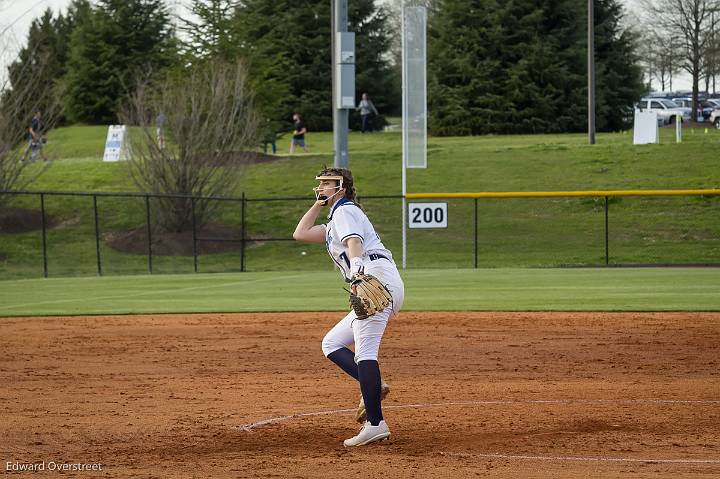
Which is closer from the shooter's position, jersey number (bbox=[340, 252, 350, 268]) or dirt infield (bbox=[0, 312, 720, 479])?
dirt infield (bbox=[0, 312, 720, 479])

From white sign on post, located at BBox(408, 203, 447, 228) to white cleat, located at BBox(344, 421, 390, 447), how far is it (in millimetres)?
16460

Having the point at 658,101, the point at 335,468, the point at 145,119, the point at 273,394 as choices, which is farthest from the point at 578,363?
the point at 658,101

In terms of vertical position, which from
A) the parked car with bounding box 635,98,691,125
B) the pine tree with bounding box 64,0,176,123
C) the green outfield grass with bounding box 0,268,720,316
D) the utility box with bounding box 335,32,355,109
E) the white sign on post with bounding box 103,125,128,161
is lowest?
the green outfield grass with bounding box 0,268,720,316

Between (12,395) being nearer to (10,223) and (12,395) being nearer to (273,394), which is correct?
(273,394)

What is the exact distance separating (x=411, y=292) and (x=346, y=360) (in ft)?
39.8

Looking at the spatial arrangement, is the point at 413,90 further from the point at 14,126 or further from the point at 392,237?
the point at 14,126

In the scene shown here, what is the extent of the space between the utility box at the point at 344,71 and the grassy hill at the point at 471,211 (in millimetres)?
4116

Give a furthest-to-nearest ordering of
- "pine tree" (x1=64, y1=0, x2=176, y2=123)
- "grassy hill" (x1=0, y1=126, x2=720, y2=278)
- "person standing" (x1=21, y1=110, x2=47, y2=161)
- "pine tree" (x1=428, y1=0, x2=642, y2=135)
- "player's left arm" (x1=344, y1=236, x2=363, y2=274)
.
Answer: "pine tree" (x1=64, y1=0, x2=176, y2=123), "pine tree" (x1=428, y1=0, x2=642, y2=135), "person standing" (x1=21, y1=110, x2=47, y2=161), "grassy hill" (x1=0, y1=126, x2=720, y2=278), "player's left arm" (x1=344, y1=236, x2=363, y2=274)

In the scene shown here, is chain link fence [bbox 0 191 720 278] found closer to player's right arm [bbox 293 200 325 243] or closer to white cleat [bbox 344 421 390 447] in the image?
player's right arm [bbox 293 200 325 243]

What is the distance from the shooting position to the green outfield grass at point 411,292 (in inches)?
708

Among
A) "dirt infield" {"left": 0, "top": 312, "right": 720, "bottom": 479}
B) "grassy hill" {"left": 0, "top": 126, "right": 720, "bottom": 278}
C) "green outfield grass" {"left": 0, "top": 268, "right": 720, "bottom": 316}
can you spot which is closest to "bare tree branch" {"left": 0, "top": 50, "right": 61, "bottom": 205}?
"grassy hill" {"left": 0, "top": 126, "right": 720, "bottom": 278}

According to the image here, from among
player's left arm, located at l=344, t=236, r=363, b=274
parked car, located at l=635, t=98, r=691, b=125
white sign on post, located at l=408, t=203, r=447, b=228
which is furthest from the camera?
parked car, located at l=635, t=98, r=691, b=125

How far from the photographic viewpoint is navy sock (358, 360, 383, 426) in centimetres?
791

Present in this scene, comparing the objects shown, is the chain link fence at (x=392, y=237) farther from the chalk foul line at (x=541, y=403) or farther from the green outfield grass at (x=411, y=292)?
the chalk foul line at (x=541, y=403)
